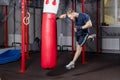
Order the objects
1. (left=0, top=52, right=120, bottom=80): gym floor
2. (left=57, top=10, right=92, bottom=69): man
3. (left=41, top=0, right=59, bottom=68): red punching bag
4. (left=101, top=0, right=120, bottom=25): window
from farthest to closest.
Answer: (left=101, top=0, right=120, bottom=25): window
(left=57, top=10, right=92, bottom=69): man
(left=0, top=52, right=120, bottom=80): gym floor
(left=41, top=0, right=59, bottom=68): red punching bag

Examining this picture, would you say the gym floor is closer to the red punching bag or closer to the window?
the red punching bag

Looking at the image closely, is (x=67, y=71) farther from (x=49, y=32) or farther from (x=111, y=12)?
(x=111, y=12)

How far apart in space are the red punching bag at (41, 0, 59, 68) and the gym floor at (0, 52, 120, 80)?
29.1 inches

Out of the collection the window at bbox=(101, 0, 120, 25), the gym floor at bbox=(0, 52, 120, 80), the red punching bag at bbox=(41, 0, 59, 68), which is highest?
the window at bbox=(101, 0, 120, 25)

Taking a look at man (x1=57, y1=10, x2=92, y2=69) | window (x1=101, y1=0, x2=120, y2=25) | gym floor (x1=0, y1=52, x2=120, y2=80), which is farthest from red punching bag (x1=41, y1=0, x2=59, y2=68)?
window (x1=101, y1=0, x2=120, y2=25)

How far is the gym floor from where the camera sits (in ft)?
20.4

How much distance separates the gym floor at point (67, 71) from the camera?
6223 millimetres

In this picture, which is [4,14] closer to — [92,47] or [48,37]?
[92,47]

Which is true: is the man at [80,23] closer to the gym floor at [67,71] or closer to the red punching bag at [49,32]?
the gym floor at [67,71]

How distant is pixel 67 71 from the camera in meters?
6.83

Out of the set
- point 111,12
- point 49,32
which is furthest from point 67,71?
point 111,12

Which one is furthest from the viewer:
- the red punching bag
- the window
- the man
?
the window

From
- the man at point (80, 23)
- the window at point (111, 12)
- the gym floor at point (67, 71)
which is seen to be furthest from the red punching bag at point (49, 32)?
the window at point (111, 12)

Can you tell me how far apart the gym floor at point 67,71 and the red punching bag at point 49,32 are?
29.1 inches
